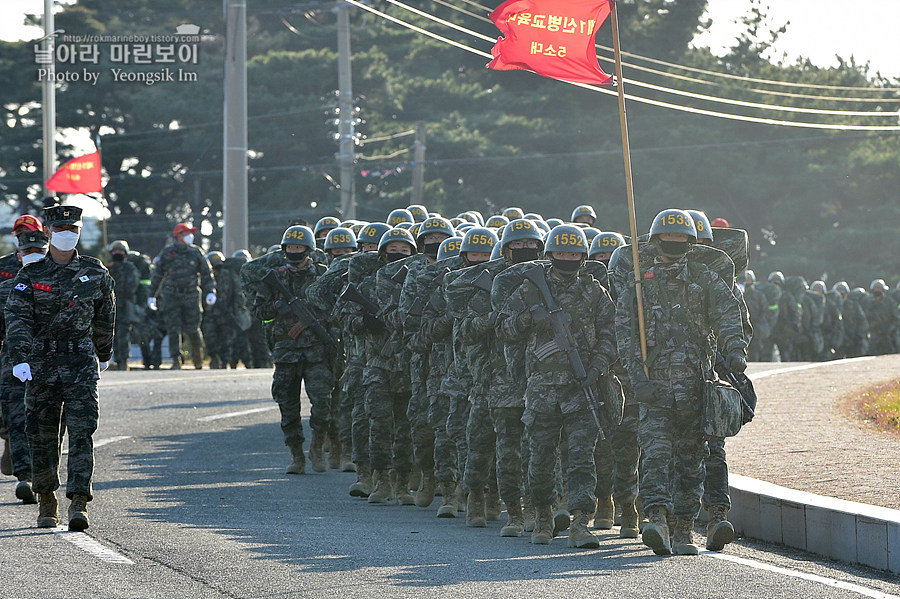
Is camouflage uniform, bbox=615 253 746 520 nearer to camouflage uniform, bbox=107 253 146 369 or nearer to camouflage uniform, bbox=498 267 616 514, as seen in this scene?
camouflage uniform, bbox=498 267 616 514

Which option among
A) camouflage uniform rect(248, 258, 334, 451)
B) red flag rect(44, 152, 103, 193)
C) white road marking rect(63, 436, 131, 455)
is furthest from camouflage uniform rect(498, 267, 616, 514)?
red flag rect(44, 152, 103, 193)

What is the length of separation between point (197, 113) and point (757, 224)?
19.9 metres

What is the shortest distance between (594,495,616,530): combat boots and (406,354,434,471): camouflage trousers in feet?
5.60

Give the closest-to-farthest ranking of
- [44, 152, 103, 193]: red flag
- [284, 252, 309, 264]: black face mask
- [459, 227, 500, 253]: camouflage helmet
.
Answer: [459, 227, 500, 253]: camouflage helmet
[284, 252, 309, 264]: black face mask
[44, 152, 103, 193]: red flag

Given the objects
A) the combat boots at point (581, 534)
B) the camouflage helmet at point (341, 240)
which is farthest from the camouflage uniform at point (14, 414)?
the combat boots at point (581, 534)

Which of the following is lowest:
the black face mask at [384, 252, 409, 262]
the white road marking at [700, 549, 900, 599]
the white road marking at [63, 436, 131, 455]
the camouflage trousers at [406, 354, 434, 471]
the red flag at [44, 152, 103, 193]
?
the white road marking at [700, 549, 900, 599]

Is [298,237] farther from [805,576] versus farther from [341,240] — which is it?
[805,576]

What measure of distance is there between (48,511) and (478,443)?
9.83ft

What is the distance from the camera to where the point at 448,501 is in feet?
40.4

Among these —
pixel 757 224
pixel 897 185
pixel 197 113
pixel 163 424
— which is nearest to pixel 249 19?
pixel 197 113

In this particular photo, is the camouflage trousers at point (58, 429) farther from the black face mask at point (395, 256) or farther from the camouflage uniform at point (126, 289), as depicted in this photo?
the camouflage uniform at point (126, 289)

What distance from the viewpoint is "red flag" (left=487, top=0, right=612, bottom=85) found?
1245 cm

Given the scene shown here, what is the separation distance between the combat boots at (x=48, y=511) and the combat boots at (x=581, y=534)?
3.48 m

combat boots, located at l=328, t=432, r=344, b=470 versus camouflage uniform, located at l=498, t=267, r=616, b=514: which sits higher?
camouflage uniform, located at l=498, t=267, r=616, b=514
